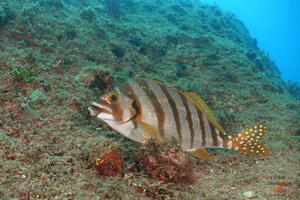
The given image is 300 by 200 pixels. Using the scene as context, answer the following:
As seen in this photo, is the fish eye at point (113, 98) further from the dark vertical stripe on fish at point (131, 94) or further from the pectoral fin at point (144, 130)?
the pectoral fin at point (144, 130)

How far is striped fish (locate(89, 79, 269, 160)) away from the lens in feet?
8.50

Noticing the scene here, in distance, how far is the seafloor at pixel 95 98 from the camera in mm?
3051

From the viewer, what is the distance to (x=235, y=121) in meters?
6.80

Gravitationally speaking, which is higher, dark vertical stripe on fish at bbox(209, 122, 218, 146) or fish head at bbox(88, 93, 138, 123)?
dark vertical stripe on fish at bbox(209, 122, 218, 146)

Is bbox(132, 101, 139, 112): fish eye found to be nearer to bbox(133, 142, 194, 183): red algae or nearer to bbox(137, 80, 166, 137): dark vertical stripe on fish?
bbox(137, 80, 166, 137): dark vertical stripe on fish

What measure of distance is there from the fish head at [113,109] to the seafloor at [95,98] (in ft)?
2.96

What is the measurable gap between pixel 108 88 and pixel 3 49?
3626mm

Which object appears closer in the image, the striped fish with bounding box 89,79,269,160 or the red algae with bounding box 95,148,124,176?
the striped fish with bounding box 89,79,269,160

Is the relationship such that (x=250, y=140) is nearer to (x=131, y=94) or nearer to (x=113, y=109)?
(x=131, y=94)

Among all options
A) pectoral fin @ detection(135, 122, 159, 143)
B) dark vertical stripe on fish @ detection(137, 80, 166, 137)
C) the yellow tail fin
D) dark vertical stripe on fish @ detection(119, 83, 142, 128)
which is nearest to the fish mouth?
→ dark vertical stripe on fish @ detection(119, 83, 142, 128)

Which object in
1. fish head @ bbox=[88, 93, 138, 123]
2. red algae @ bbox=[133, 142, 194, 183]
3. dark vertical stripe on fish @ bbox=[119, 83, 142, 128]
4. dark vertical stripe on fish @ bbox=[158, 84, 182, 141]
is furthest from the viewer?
red algae @ bbox=[133, 142, 194, 183]

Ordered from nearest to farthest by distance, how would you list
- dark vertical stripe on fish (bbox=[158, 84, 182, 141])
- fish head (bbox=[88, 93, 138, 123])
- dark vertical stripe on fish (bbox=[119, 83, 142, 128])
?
fish head (bbox=[88, 93, 138, 123]), dark vertical stripe on fish (bbox=[119, 83, 142, 128]), dark vertical stripe on fish (bbox=[158, 84, 182, 141])

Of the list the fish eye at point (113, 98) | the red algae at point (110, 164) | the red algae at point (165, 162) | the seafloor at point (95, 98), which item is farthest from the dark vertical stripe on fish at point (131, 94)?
the red algae at point (110, 164)

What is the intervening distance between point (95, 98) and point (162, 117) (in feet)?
12.3
